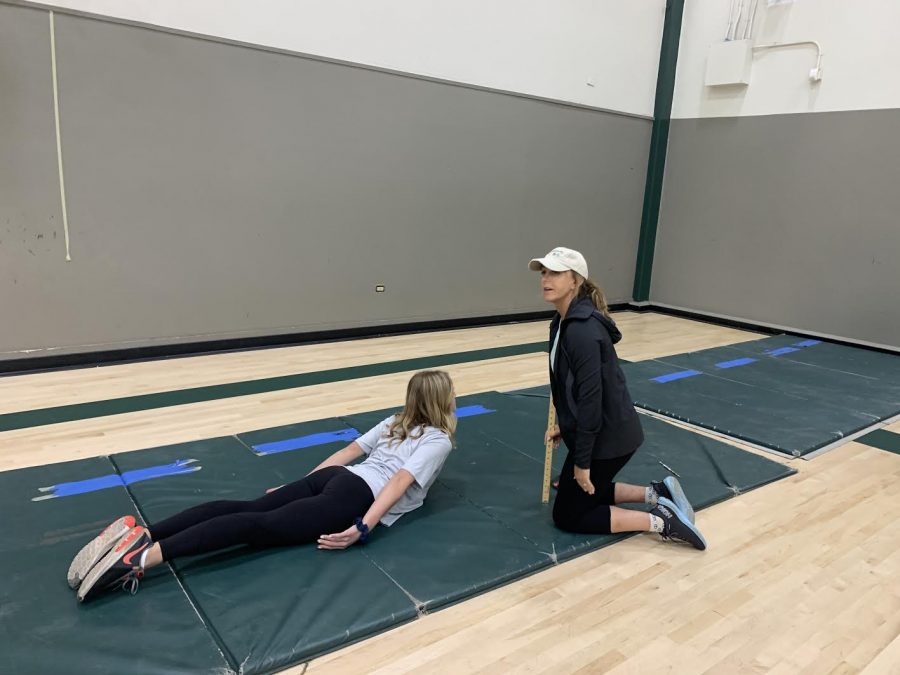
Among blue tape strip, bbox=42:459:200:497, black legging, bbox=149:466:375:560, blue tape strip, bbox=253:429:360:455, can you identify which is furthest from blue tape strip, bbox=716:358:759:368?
blue tape strip, bbox=42:459:200:497

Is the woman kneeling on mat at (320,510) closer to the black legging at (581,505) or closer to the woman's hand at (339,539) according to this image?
the woman's hand at (339,539)

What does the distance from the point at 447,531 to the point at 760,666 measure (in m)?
1.18

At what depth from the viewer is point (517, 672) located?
1.89 m

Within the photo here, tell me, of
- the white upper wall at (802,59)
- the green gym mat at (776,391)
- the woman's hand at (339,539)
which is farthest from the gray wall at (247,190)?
the woman's hand at (339,539)

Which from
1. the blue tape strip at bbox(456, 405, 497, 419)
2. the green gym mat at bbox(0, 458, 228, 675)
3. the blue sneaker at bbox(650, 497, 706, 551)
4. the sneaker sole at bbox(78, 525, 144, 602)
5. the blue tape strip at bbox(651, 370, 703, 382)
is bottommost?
the blue tape strip at bbox(651, 370, 703, 382)

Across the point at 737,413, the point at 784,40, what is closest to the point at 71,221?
the point at 737,413

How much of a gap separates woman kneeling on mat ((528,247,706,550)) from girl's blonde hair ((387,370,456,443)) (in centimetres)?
44

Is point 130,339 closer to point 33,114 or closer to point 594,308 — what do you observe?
point 33,114

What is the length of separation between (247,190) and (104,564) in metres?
3.81

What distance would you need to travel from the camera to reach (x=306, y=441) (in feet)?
11.4

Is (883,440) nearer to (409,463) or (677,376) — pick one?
(677,376)

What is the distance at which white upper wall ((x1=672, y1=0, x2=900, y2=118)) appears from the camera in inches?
249

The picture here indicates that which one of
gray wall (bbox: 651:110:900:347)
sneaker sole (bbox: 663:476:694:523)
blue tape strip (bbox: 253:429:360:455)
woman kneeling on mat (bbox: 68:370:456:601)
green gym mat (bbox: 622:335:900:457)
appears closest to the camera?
woman kneeling on mat (bbox: 68:370:456:601)

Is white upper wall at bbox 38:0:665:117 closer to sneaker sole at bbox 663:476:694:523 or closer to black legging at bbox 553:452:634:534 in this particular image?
black legging at bbox 553:452:634:534
